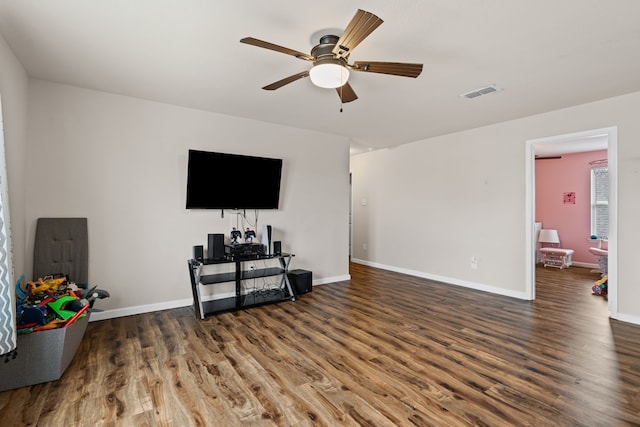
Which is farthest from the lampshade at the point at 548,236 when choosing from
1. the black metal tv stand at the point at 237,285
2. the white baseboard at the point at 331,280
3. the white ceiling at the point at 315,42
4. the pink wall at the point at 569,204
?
the black metal tv stand at the point at 237,285

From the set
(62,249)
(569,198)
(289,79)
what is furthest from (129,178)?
(569,198)

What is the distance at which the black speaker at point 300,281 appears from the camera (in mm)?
4520

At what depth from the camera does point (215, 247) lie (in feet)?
12.8

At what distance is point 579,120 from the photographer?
3.88 m

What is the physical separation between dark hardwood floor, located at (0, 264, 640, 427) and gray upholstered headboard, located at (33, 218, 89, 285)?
0.63 metres

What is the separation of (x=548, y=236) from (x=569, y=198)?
1.01m

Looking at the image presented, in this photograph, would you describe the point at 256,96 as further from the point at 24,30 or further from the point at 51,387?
the point at 51,387

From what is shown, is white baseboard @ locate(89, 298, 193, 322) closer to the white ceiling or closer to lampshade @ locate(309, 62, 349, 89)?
the white ceiling

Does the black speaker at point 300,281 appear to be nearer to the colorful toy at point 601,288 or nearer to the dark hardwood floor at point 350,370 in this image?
the dark hardwood floor at point 350,370

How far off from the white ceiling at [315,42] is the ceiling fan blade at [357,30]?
21 cm

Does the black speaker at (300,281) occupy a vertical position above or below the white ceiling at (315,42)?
below

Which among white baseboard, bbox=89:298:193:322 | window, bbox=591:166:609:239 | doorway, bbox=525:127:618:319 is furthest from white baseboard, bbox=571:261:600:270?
white baseboard, bbox=89:298:193:322

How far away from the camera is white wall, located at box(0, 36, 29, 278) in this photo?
8.28 ft

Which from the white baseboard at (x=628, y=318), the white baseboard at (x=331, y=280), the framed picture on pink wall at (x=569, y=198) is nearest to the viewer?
the white baseboard at (x=628, y=318)
